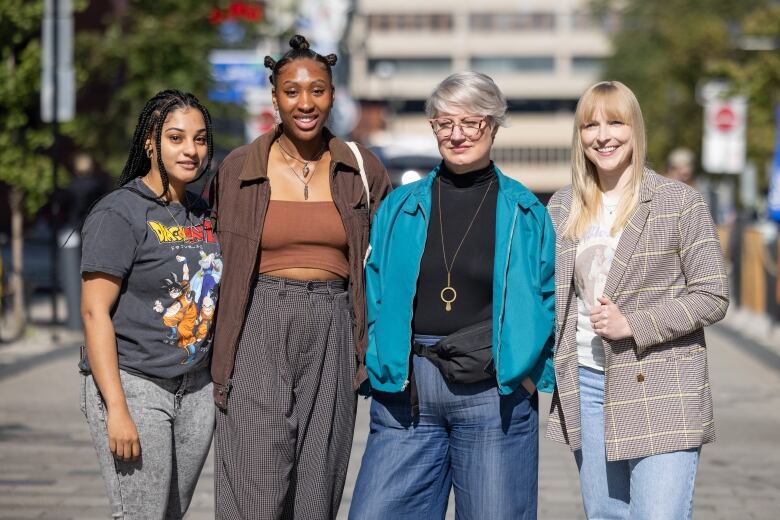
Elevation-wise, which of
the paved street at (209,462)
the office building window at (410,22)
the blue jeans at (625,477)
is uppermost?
the office building window at (410,22)

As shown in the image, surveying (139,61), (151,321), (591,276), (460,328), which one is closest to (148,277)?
(151,321)

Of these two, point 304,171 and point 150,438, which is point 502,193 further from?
point 150,438

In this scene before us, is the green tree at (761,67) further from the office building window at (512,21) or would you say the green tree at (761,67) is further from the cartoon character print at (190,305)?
the office building window at (512,21)

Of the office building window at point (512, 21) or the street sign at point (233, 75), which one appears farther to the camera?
the office building window at point (512, 21)

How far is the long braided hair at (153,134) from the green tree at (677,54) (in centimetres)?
1892

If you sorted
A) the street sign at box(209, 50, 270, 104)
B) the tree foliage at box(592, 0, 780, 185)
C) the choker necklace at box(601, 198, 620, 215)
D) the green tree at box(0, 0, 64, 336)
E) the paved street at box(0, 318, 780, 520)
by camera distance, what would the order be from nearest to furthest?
1. the choker necklace at box(601, 198, 620, 215)
2. the paved street at box(0, 318, 780, 520)
3. the green tree at box(0, 0, 64, 336)
4. the street sign at box(209, 50, 270, 104)
5. the tree foliage at box(592, 0, 780, 185)

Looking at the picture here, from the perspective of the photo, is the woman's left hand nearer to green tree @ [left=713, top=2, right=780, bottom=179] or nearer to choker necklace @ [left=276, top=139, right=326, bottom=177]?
choker necklace @ [left=276, top=139, right=326, bottom=177]

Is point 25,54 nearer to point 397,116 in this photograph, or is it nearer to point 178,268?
point 178,268

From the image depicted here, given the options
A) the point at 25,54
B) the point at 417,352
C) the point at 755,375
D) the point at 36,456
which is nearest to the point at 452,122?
the point at 417,352

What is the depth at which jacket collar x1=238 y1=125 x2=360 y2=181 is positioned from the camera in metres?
4.79

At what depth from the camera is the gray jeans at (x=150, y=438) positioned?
450 centimetres

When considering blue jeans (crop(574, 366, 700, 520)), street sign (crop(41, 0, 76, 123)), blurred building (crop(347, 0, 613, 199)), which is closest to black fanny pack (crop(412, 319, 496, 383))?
blue jeans (crop(574, 366, 700, 520))

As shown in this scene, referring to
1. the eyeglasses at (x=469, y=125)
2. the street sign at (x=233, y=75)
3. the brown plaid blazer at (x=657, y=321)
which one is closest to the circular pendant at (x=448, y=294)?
the brown plaid blazer at (x=657, y=321)

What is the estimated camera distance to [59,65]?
49.0 ft
